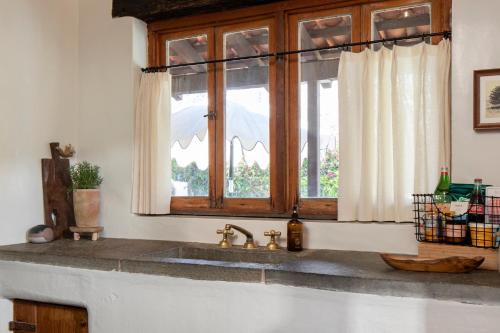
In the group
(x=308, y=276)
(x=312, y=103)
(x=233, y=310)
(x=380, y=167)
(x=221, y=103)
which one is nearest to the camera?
(x=308, y=276)

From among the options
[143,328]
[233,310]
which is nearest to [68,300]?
[143,328]

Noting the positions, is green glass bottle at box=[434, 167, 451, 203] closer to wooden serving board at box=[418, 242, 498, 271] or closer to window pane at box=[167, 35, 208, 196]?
wooden serving board at box=[418, 242, 498, 271]

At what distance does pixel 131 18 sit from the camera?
276 centimetres

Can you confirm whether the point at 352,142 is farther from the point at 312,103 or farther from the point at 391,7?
the point at 391,7

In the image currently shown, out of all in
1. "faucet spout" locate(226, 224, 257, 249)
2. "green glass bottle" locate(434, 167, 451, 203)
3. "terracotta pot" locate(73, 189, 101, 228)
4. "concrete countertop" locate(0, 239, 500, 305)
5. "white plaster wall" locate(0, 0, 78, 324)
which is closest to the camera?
"concrete countertop" locate(0, 239, 500, 305)

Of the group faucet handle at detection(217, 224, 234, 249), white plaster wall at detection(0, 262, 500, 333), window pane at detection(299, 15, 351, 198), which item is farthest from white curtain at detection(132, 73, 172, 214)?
window pane at detection(299, 15, 351, 198)

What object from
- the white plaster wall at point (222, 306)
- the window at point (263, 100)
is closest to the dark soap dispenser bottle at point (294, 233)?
the window at point (263, 100)

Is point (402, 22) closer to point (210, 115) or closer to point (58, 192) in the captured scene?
point (210, 115)

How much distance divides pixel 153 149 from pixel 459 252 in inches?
64.0

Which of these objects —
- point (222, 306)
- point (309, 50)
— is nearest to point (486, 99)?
point (309, 50)

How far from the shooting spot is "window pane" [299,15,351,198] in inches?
94.7

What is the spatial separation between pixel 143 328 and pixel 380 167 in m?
1.24

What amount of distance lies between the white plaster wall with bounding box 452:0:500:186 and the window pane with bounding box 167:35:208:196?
129cm

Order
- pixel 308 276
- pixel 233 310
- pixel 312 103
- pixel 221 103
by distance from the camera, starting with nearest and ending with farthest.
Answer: pixel 308 276 → pixel 233 310 → pixel 312 103 → pixel 221 103
